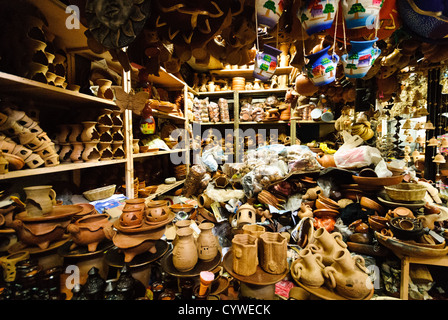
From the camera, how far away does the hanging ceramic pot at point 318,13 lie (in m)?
0.91

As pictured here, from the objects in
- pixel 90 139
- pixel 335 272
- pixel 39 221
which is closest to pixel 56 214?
pixel 39 221

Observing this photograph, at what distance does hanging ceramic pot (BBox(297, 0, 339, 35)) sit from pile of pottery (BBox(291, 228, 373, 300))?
1.08 meters

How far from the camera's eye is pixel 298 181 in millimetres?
2281

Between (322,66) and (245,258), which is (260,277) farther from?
(322,66)

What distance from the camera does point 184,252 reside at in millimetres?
1081

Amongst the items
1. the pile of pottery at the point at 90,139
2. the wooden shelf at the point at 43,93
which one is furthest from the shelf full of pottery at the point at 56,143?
the wooden shelf at the point at 43,93

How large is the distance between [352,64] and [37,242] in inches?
82.7

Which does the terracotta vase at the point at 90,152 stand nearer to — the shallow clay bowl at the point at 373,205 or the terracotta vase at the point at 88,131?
the terracotta vase at the point at 88,131

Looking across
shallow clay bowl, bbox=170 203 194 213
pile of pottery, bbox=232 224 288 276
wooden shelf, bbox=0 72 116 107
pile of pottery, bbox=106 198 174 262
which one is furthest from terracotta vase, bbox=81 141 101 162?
pile of pottery, bbox=232 224 288 276

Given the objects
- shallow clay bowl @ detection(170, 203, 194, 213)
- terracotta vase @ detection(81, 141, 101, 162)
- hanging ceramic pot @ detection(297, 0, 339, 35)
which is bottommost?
shallow clay bowl @ detection(170, 203, 194, 213)

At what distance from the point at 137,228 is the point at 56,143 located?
104 cm

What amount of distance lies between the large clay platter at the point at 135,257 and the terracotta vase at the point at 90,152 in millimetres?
759

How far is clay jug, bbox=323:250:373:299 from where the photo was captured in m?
0.85

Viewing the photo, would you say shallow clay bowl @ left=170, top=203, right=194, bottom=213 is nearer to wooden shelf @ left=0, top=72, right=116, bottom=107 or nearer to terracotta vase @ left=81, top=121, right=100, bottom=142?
terracotta vase @ left=81, top=121, right=100, bottom=142
